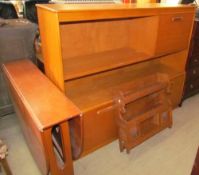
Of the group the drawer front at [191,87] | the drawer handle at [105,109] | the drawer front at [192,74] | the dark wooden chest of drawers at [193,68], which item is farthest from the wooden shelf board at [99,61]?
the drawer front at [191,87]

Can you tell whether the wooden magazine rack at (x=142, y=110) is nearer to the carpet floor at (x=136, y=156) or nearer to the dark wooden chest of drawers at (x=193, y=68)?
the carpet floor at (x=136, y=156)

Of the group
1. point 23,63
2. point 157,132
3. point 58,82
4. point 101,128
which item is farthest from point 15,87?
point 157,132

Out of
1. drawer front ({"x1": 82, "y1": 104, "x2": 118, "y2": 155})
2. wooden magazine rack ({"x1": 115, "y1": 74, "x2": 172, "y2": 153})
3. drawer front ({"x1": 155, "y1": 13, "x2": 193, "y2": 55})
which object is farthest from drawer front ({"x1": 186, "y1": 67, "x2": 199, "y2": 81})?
drawer front ({"x1": 82, "y1": 104, "x2": 118, "y2": 155})

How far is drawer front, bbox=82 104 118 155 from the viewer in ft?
5.16

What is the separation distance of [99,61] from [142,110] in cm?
69

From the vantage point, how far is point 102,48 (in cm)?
199

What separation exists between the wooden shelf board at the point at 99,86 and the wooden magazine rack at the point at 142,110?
0.15 m

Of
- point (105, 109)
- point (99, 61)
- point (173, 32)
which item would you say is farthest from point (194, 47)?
point (105, 109)

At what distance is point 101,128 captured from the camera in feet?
5.56

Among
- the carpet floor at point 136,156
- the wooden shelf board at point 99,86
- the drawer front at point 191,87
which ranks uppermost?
the wooden shelf board at point 99,86

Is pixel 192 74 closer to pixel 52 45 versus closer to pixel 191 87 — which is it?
pixel 191 87

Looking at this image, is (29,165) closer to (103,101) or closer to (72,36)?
(103,101)

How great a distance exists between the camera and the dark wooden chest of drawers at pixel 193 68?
2.11m

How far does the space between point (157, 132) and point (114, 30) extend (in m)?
1.13
